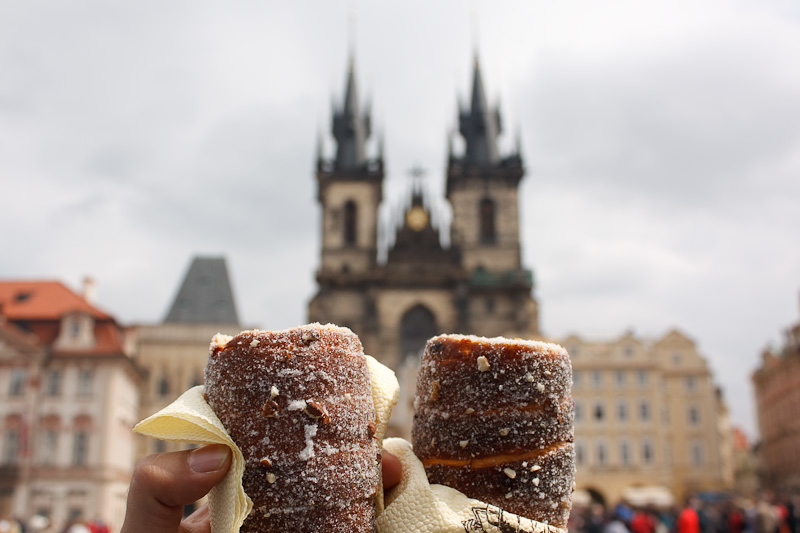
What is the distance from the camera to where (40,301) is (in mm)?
34531

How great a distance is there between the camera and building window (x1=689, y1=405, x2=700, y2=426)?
4488cm

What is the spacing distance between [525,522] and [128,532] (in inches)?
36.8

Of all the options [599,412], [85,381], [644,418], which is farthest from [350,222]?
[644,418]

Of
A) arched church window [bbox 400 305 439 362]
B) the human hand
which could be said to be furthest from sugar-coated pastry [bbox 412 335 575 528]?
arched church window [bbox 400 305 439 362]

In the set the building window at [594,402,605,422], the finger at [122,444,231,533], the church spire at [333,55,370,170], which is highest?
the church spire at [333,55,370,170]

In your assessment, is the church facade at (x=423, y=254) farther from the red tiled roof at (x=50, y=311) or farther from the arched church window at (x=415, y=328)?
the red tiled roof at (x=50, y=311)

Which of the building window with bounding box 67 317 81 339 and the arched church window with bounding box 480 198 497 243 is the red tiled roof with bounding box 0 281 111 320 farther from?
the arched church window with bounding box 480 198 497 243

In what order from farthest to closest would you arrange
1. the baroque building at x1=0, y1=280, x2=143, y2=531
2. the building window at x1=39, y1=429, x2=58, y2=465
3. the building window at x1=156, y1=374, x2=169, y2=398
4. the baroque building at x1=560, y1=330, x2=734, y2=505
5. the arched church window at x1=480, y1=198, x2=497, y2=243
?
the arched church window at x1=480, y1=198, x2=497, y2=243 < the baroque building at x1=560, y1=330, x2=734, y2=505 < the building window at x1=156, y1=374, x2=169, y2=398 < the building window at x1=39, y1=429, x2=58, y2=465 < the baroque building at x1=0, y1=280, x2=143, y2=531

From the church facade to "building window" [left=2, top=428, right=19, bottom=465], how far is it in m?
15.4

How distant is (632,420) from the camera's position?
41.7 m

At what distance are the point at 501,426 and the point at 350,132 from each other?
48.3 meters

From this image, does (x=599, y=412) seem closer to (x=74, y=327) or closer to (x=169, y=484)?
(x=74, y=327)

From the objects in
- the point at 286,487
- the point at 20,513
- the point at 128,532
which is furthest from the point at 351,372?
the point at 20,513

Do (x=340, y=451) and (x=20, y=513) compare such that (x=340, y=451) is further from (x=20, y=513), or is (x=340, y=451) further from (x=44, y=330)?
(x=44, y=330)
